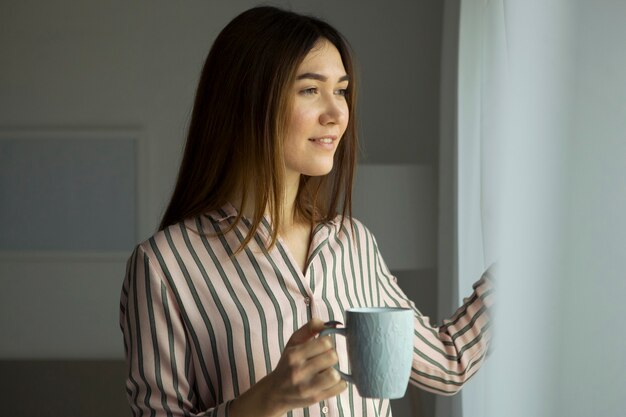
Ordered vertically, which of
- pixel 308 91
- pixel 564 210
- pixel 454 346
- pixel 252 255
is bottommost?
pixel 454 346

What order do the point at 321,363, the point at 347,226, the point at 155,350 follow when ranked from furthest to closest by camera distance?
the point at 347,226
the point at 155,350
the point at 321,363

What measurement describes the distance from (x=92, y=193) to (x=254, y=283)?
2705 millimetres

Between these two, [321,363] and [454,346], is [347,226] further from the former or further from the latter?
[321,363]

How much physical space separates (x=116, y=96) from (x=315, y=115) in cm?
270

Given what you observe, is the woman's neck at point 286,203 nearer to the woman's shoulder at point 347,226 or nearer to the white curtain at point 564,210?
the woman's shoulder at point 347,226

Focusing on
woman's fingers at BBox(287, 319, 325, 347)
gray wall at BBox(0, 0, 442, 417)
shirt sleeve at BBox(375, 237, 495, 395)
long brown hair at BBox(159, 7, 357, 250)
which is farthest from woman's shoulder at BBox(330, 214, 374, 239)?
gray wall at BBox(0, 0, 442, 417)

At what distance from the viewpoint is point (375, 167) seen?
299 centimetres

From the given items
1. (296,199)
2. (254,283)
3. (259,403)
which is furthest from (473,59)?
(259,403)

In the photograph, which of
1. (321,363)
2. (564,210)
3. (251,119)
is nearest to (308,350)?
(321,363)

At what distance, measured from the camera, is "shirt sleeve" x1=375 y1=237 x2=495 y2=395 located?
135 centimetres

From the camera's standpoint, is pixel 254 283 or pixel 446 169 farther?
pixel 446 169

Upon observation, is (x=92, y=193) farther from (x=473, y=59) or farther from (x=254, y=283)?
(x=254, y=283)

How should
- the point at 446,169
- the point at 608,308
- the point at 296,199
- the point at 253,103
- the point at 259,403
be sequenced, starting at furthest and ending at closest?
the point at 446,169 → the point at 296,199 → the point at 253,103 → the point at 259,403 → the point at 608,308

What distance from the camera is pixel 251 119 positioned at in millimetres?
1280
